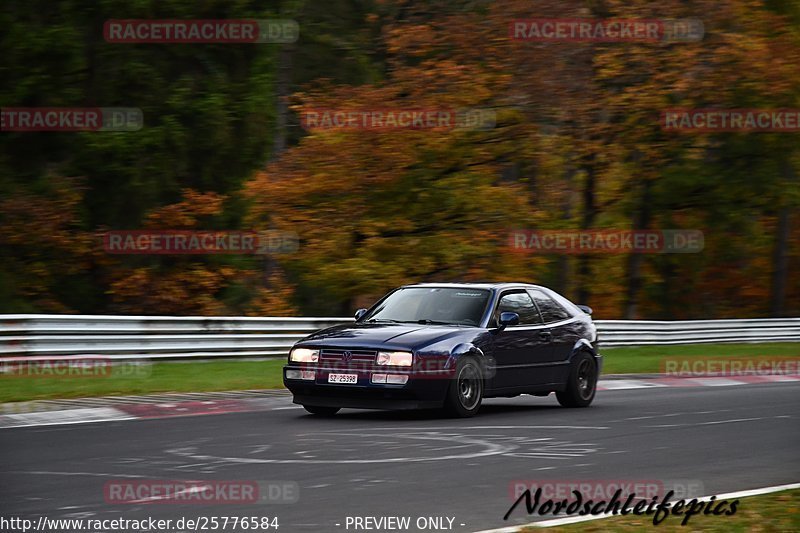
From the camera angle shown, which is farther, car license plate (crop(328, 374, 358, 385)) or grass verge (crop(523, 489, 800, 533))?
car license plate (crop(328, 374, 358, 385))

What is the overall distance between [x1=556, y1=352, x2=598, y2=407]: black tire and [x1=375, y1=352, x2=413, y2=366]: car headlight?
328 centimetres

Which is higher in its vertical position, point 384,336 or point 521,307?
point 521,307

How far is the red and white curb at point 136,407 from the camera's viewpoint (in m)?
14.0

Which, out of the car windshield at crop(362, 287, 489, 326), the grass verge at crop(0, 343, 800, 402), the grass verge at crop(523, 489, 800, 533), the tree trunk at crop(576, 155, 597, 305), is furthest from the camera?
the tree trunk at crop(576, 155, 597, 305)

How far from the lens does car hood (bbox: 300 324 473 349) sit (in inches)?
546

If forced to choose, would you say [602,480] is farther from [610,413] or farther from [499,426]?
[610,413]

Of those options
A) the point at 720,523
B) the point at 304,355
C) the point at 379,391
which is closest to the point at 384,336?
the point at 379,391

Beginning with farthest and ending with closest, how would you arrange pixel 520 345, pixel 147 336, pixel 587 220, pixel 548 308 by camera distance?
pixel 587 220 < pixel 147 336 < pixel 548 308 < pixel 520 345

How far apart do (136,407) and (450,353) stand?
13.0 ft

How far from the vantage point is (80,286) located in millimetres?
33469

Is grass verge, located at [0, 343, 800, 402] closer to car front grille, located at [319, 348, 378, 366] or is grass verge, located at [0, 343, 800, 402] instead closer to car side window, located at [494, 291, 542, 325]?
car front grille, located at [319, 348, 378, 366]

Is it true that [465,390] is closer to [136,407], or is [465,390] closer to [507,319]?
[507,319]

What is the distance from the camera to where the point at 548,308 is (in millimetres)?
16344

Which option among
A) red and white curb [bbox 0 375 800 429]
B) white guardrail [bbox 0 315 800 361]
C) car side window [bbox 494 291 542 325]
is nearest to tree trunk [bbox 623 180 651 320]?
white guardrail [bbox 0 315 800 361]
